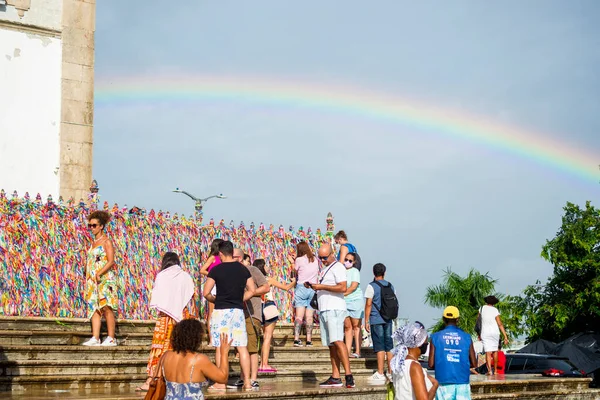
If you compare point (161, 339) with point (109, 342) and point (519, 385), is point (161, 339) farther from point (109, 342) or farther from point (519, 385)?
point (519, 385)

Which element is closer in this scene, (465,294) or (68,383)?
(68,383)

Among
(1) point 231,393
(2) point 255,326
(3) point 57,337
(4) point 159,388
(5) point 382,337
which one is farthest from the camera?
(5) point 382,337

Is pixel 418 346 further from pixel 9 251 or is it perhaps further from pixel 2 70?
pixel 2 70

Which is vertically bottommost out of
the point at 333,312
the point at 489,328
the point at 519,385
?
the point at 519,385

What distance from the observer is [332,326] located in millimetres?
12805

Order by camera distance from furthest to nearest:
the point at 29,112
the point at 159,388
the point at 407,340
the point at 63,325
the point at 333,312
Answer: the point at 29,112 → the point at 63,325 → the point at 333,312 → the point at 407,340 → the point at 159,388

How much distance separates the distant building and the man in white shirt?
27.9ft

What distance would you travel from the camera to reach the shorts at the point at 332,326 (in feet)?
41.9

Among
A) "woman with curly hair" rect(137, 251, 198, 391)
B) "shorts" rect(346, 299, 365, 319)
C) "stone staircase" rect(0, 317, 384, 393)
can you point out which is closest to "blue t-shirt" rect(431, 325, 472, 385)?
"woman with curly hair" rect(137, 251, 198, 391)

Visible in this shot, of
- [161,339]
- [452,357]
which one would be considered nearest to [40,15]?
[161,339]

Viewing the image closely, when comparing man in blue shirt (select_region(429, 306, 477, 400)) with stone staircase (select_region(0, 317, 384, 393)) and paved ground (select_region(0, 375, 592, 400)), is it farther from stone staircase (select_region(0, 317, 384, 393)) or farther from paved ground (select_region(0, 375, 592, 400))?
stone staircase (select_region(0, 317, 384, 393))

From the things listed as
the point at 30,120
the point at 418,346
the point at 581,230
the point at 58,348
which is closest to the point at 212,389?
the point at 58,348

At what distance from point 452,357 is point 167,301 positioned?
12.1 feet

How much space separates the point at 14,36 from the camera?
19281 mm
